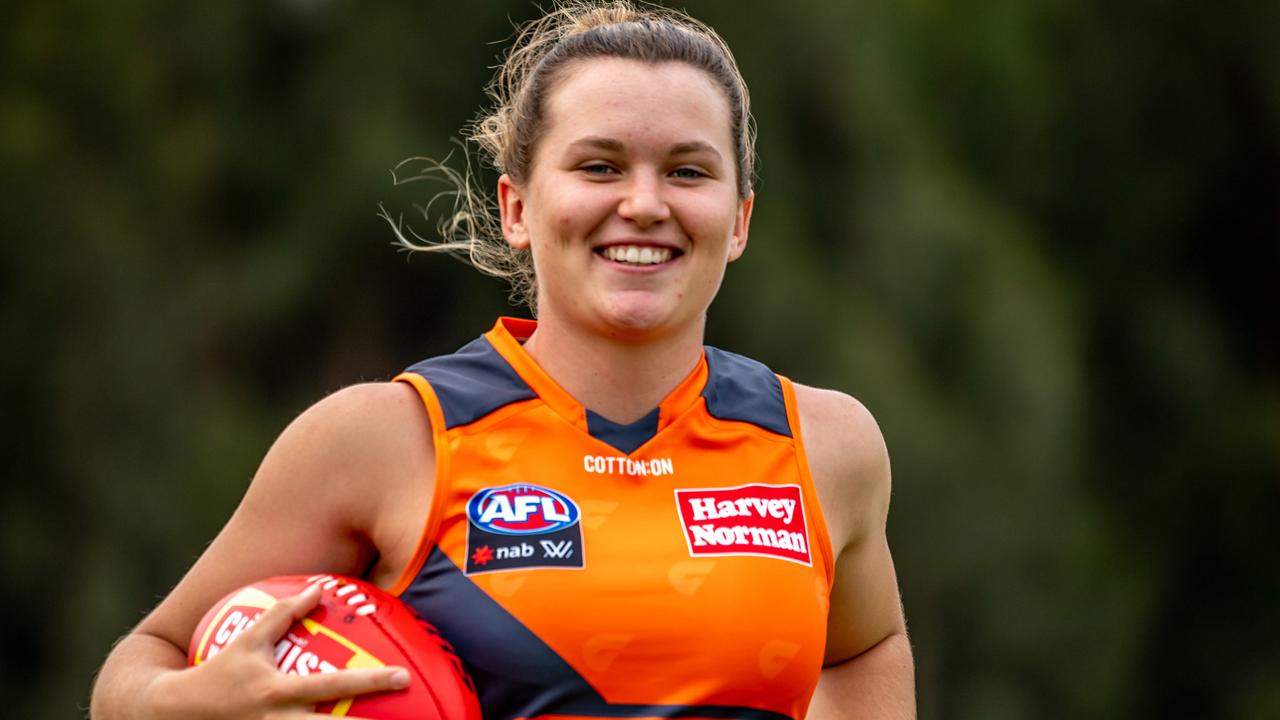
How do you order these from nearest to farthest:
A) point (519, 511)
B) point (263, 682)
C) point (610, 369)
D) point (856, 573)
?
point (263, 682) → point (519, 511) → point (610, 369) → point (856, 573)

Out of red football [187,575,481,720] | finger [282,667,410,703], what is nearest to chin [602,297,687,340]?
red football [187,575,481,720]

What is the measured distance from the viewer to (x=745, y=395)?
11.6ft

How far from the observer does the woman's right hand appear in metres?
2.95

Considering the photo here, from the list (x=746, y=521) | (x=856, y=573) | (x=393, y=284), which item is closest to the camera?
(x=746, y=521)

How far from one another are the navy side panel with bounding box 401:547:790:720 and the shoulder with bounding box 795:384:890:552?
532 mm

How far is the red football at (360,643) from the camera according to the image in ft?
9.86

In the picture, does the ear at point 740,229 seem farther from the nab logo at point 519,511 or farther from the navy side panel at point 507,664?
the navy side panel at point 507,664

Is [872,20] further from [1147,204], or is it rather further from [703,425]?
[703,425]

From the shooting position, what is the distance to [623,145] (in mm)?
3297

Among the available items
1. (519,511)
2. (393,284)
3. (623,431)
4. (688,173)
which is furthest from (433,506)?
(393,284)

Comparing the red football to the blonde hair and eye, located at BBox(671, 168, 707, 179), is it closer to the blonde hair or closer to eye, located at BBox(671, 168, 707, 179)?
the blonde hair

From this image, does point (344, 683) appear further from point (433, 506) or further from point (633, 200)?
point (633, 200)

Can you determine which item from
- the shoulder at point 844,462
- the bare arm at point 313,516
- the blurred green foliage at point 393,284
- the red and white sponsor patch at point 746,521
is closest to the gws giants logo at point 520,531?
the bare arm at point 313,516

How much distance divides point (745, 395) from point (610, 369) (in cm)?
29
